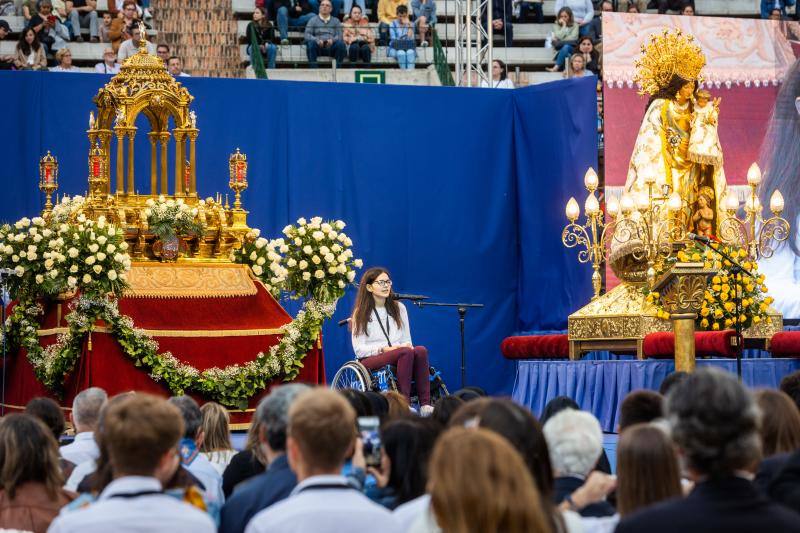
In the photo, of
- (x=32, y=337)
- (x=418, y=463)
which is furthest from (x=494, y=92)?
(x=418, y=463)

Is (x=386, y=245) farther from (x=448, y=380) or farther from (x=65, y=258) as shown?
(x=65, y=258)

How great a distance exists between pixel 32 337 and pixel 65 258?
36.6 inches

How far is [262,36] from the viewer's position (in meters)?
17.0

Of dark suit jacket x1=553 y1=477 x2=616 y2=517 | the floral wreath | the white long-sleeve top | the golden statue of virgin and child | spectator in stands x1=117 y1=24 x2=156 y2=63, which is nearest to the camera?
dark suit jacket x1=553 y1=477 x2=616 y2=517

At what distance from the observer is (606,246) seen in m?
14.1

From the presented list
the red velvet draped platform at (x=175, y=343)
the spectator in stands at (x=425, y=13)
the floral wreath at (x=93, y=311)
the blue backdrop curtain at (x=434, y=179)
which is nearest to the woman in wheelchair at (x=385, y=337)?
the floral wreath at (x=93, y=311)

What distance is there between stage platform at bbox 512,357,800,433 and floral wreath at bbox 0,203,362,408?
1879 mm

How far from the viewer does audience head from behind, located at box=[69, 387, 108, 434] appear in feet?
18.4

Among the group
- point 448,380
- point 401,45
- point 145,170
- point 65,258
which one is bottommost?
point 448,380

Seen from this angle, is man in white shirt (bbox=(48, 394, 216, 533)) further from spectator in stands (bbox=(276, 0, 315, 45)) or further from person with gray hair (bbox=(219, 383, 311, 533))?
spectator in stands (bbox=(276, 0, 315, 45))

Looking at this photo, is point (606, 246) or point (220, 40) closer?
point (606, 246)

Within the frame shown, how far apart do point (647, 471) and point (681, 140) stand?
30.4 feet

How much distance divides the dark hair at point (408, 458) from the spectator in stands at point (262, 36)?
12898 mm

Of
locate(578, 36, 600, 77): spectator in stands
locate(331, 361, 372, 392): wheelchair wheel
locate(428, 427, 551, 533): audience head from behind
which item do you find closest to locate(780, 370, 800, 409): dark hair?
locate(428, 427, 551, 533): audience head from behind
